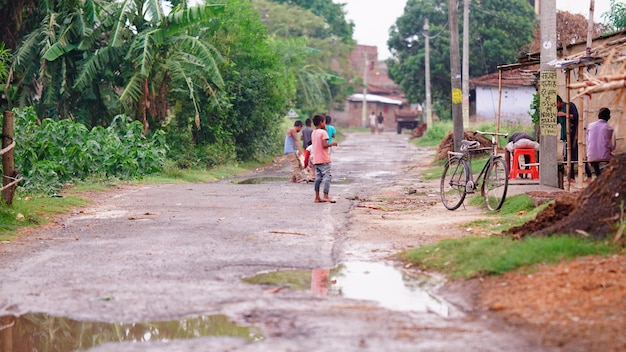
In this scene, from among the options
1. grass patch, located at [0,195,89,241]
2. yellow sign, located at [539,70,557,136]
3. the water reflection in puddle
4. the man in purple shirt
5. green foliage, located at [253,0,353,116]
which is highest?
green foliage, located at [253,0,353,116]

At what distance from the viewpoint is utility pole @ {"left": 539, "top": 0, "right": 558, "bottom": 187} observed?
47.4 ft

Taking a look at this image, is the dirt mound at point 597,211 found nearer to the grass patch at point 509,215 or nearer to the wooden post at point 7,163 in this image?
the grass patch at point 509,215

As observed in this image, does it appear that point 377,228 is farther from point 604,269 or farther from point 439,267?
point 604,269

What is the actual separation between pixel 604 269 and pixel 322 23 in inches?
2348

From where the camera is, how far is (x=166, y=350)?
6.12 metres

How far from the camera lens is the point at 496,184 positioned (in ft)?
44.6

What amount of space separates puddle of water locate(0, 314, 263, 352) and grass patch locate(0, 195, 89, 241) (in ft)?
15.3

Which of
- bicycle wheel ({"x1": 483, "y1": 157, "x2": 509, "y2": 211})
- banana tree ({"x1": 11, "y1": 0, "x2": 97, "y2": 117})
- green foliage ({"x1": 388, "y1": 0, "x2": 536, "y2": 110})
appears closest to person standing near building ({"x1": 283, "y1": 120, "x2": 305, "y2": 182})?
banana tree ({"x1": 11, "y1": 0, "x2": 97, "y2": 117})

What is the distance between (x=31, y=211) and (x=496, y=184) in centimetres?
722

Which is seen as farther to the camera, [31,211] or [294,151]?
[294,151]

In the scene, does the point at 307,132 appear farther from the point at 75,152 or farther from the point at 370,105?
the point at 370,105

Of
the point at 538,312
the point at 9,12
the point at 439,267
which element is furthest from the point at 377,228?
the point at 9,12

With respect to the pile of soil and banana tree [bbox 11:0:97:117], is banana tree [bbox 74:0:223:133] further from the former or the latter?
the pile of soil

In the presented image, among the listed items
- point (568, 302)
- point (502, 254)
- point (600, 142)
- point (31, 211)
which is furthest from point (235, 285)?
point (600, 142)
